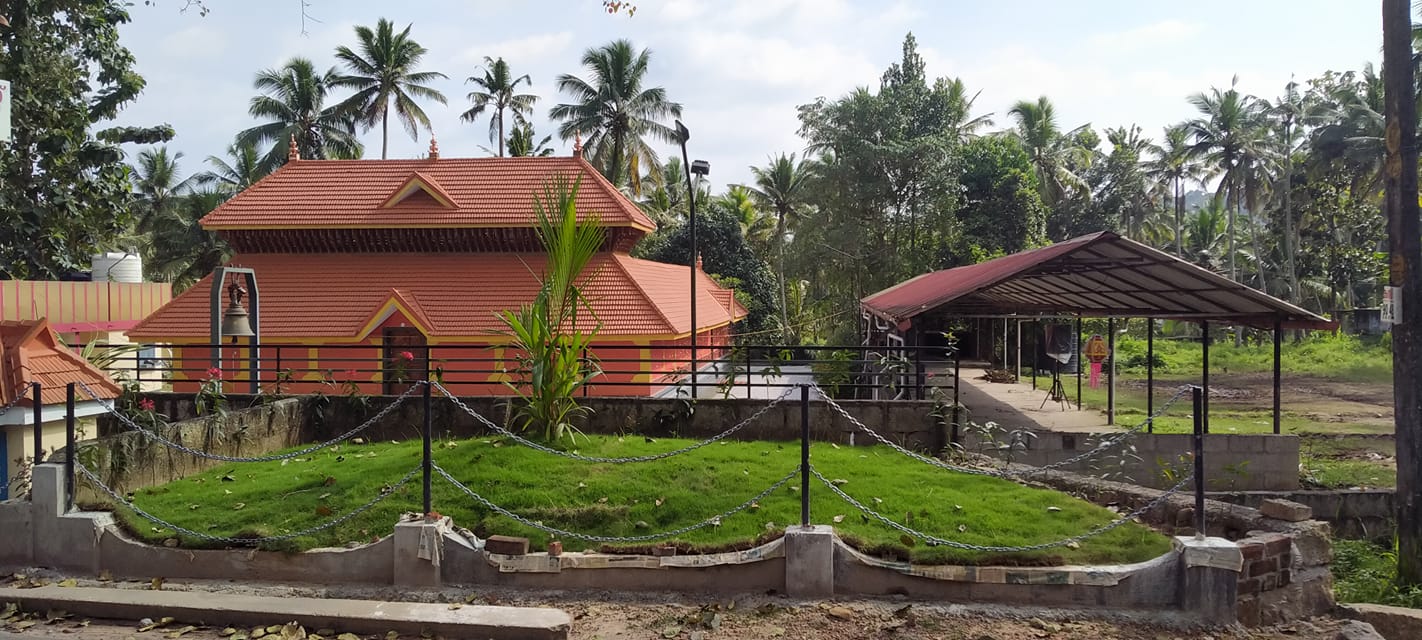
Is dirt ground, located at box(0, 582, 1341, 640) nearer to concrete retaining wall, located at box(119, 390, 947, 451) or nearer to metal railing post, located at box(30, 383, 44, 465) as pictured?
metal railing post, located at box(30, 383, 44, 465)

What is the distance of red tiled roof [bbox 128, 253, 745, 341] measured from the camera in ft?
58.2

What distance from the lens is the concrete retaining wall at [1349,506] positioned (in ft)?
35.4

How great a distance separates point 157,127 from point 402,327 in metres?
17.3

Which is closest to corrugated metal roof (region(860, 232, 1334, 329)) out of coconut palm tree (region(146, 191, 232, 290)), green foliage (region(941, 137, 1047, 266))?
green foliage (region(941, 137, 1047, 266))

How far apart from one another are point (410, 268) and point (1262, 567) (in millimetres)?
17831

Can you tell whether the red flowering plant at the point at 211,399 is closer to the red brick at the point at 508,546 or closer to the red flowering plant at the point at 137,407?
the red flowering plant at the point at 137,407

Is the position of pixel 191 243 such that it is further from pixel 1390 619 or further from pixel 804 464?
pixel 1390 619

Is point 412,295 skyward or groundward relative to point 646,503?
skyward

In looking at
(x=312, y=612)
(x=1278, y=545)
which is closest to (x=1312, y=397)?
(x=1278, y=545)

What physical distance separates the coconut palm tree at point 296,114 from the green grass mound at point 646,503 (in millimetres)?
32788

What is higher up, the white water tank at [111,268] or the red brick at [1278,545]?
the white water tank at [111,268]

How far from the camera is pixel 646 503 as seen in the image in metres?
7.13

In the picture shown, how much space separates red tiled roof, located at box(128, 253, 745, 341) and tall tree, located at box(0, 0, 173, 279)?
7794 millimetres

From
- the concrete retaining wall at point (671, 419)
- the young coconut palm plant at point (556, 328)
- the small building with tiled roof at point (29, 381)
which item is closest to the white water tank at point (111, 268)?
the concrete retaining wall at point (671, 419)
